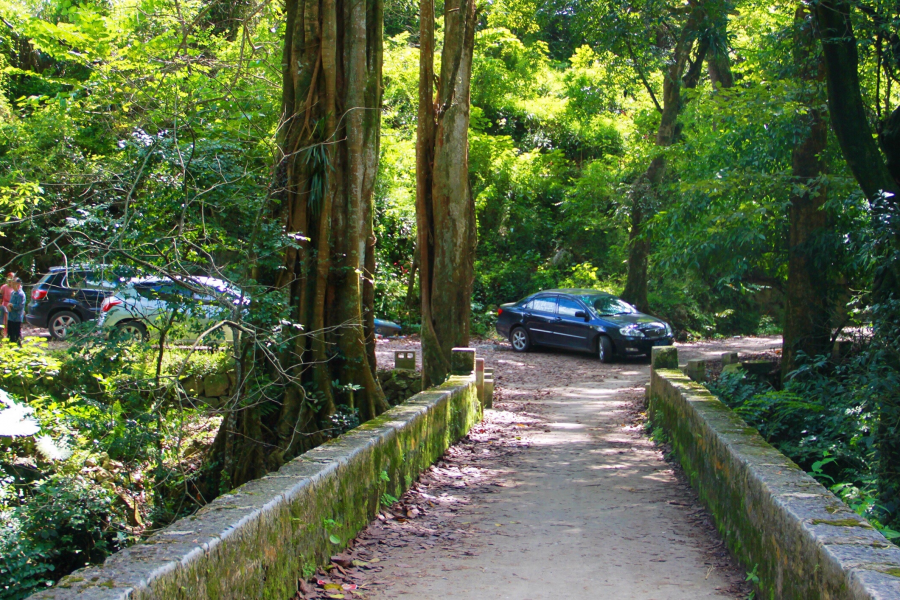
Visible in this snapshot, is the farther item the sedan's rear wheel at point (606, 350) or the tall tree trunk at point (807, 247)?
the sedan's rear wheel at point (606, 350)

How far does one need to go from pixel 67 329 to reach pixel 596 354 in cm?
1367

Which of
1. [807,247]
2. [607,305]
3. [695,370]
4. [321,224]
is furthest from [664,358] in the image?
[607,305]

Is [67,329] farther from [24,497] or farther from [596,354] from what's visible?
[596,354]

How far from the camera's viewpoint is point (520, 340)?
20.1m

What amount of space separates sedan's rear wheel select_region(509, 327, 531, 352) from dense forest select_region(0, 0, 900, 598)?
4.33 metres

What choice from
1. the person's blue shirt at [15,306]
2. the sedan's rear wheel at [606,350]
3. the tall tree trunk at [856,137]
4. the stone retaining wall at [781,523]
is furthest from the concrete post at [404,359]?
the person's blue shirt at [15,306]

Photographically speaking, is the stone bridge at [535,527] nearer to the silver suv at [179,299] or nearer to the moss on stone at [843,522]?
the moss on stone at [843,522]

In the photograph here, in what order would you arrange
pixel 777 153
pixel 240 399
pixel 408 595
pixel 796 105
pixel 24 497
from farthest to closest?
1. pixel 777 153
2. pixel 796 105
3. pixel 24 497
4. pixel 240 399
5. pixel 408 595

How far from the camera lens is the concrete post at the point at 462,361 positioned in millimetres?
10612

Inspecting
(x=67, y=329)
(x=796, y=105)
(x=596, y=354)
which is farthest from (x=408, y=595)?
(x=596, y=354)

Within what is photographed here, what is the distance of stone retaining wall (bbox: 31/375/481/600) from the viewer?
10.2ft

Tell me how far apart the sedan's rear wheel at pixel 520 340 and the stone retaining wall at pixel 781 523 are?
12.6m

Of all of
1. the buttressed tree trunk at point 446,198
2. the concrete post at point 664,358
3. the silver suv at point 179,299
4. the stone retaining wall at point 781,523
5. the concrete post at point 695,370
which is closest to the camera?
the stone retaining wall at point 781,523

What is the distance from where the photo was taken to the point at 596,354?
18719 mm
